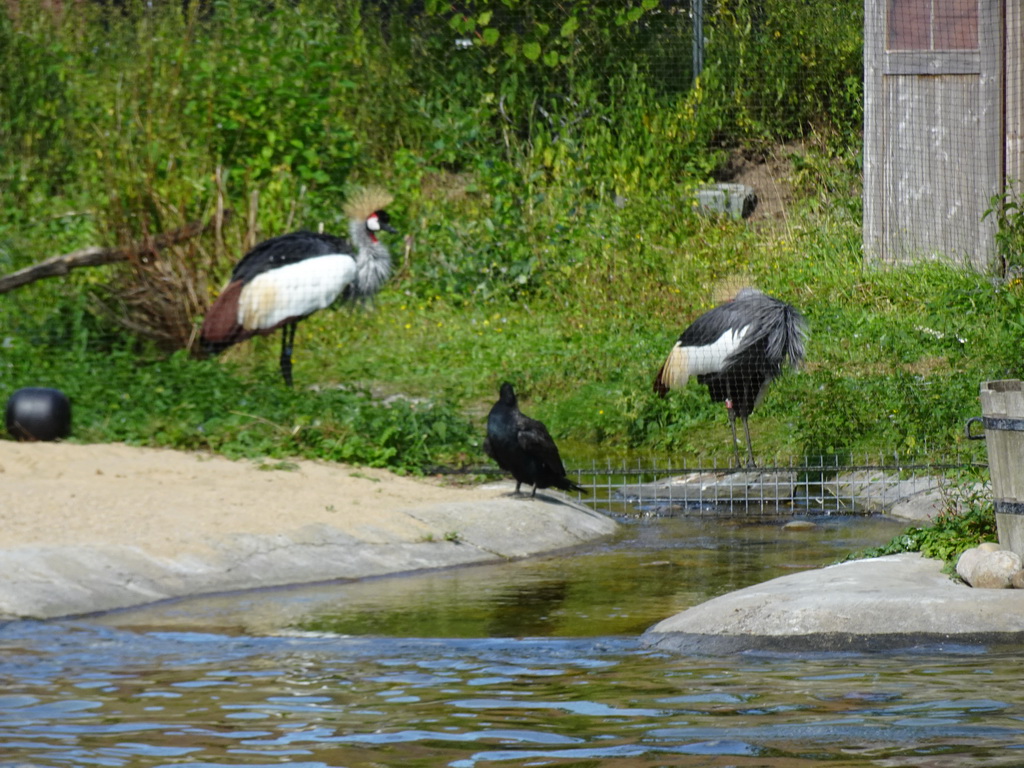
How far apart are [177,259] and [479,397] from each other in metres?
2.77

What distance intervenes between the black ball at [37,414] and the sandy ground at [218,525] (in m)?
0.16

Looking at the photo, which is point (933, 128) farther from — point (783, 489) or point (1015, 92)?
point (783, 489)

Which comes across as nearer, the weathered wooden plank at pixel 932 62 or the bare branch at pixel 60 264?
the bare branch at pixel 60 264

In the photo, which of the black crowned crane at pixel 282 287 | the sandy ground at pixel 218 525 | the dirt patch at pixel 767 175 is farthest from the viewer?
the dirt patch at pixel 767 175

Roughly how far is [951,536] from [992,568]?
2.30 ft

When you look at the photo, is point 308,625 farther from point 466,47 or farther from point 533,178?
point 466,47

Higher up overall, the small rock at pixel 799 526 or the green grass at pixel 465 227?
the green grass at pixel 465 227

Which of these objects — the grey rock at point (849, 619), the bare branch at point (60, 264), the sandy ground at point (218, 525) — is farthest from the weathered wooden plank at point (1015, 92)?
the grey rock at point (849, 619)

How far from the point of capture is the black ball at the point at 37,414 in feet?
30.7

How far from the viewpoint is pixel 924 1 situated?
40.9ft

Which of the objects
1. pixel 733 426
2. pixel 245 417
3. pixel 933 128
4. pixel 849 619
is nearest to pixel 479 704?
pixel 849 619

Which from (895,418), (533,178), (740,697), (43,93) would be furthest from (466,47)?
(740,697)

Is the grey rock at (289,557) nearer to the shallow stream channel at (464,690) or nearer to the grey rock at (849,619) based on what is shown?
the shallow stream channel at (464,690)

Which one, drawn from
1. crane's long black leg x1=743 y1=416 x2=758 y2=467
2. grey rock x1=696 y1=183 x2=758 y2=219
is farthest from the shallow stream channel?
grey rock x1=696 y1=183 x2=758 y2=219
